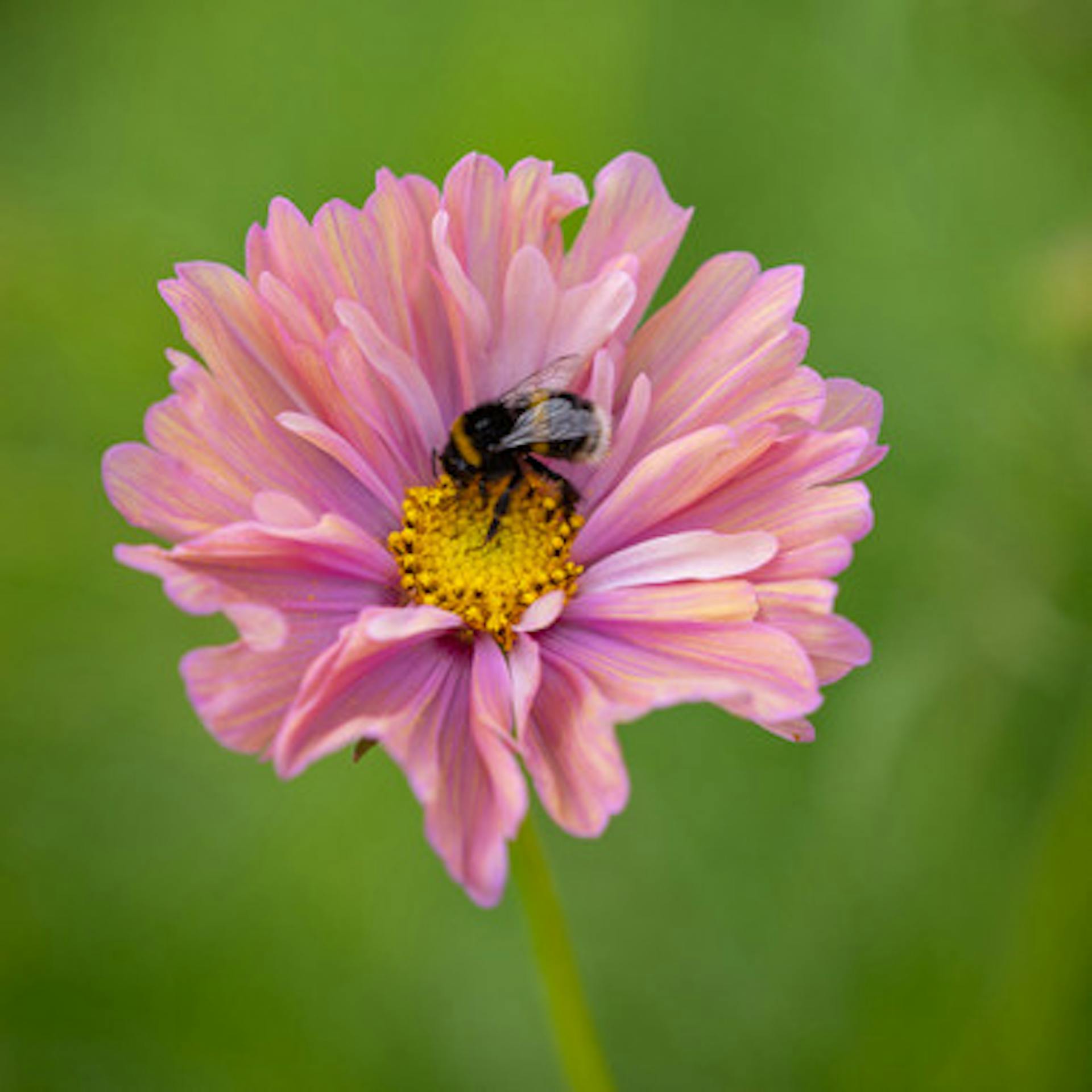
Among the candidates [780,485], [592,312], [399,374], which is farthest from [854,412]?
[399,374]

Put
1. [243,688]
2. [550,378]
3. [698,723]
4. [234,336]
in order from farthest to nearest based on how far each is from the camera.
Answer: [698,723], [550,378], [234,336], [243,688]

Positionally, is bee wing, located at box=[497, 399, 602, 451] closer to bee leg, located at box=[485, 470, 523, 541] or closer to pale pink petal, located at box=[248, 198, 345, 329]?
bee leg, located at box=[485, 470, 523, 541]

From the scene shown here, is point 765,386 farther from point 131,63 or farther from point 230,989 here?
point 131,63

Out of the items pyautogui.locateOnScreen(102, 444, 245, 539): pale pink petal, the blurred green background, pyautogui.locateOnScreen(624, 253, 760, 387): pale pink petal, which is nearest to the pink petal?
pyautogui.locateOnScreen(102, 444, 245, 539): pale pink petal

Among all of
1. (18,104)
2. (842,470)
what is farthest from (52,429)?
(842,470)

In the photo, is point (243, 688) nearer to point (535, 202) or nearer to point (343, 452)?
point (343, 452)

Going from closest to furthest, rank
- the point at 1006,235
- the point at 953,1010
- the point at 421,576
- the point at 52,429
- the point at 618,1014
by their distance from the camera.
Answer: the point at 421,576 < the point at 953,1010 < the point at 618,1014 < the point at 52,429 < the point at 1006,235
